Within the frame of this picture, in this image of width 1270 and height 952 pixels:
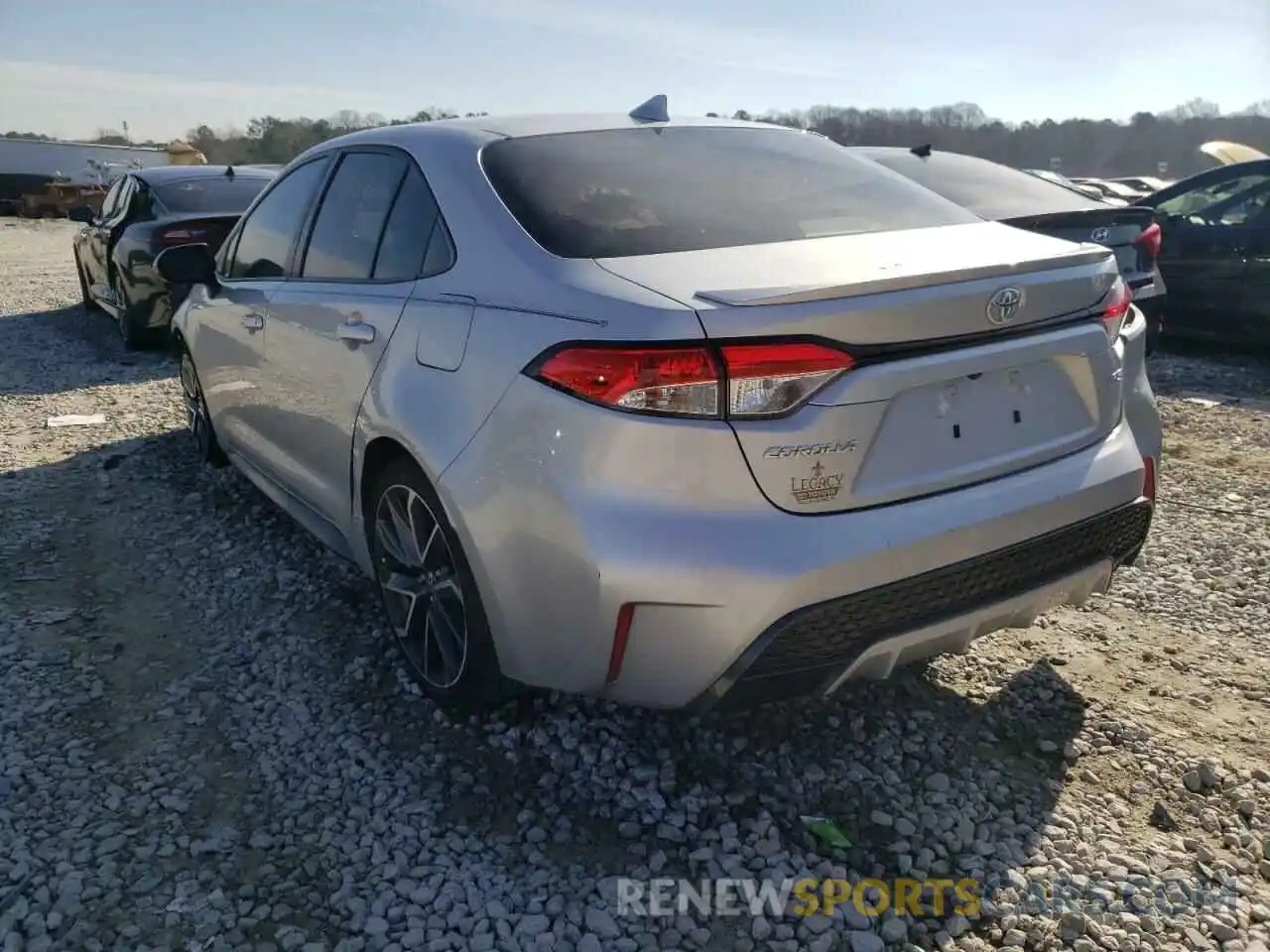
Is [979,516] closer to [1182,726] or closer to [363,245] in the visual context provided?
[1182,726]

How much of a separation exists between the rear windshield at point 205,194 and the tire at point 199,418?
3413 mm

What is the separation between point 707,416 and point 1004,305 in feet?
2.57

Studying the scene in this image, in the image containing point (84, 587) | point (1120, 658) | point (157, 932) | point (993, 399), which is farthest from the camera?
point (84, 587)

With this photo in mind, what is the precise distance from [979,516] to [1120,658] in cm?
134

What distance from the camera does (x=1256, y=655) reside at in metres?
3.29

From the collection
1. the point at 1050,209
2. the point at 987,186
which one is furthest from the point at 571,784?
the point at 987,186

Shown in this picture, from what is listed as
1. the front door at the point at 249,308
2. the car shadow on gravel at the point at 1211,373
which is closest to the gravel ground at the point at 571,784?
the front door at the point at 249,308

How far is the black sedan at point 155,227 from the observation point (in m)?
8.10

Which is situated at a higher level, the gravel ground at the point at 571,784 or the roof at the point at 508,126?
the roof at the point at 508,126

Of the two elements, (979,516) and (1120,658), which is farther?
(1120,658)

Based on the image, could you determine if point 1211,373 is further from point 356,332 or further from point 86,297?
point 86,297

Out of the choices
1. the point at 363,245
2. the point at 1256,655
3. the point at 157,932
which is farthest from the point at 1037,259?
the point at 157,932

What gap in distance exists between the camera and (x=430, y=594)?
9.63 ft

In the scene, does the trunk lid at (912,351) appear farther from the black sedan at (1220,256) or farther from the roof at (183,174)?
the roof at (183,174)
